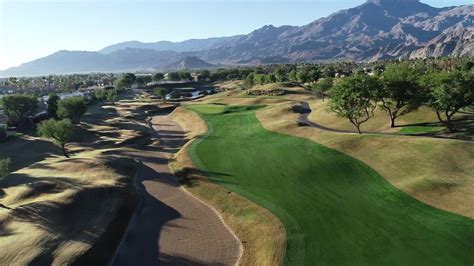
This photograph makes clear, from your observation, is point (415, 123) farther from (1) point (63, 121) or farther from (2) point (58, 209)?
(1) point (63, 121)

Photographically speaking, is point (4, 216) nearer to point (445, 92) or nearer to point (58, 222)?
point (58, 222)

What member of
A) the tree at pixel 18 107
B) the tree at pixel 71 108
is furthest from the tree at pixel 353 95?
the tree at pixel 18 107

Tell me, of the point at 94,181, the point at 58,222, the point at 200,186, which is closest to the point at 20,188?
the point at 94,181

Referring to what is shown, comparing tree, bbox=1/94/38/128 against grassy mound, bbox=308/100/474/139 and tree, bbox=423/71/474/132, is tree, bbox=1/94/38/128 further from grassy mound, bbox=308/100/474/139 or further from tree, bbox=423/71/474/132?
tree, bbox=423/71/474/132

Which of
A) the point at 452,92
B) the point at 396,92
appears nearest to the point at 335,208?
the point at 452,92

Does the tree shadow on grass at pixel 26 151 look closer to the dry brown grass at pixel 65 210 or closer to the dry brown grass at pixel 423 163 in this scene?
the dry brown grass at pixel 65 210

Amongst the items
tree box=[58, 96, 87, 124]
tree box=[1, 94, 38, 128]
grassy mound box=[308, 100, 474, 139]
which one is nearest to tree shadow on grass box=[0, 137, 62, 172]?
tree box=[58, 96, 87, 124]
